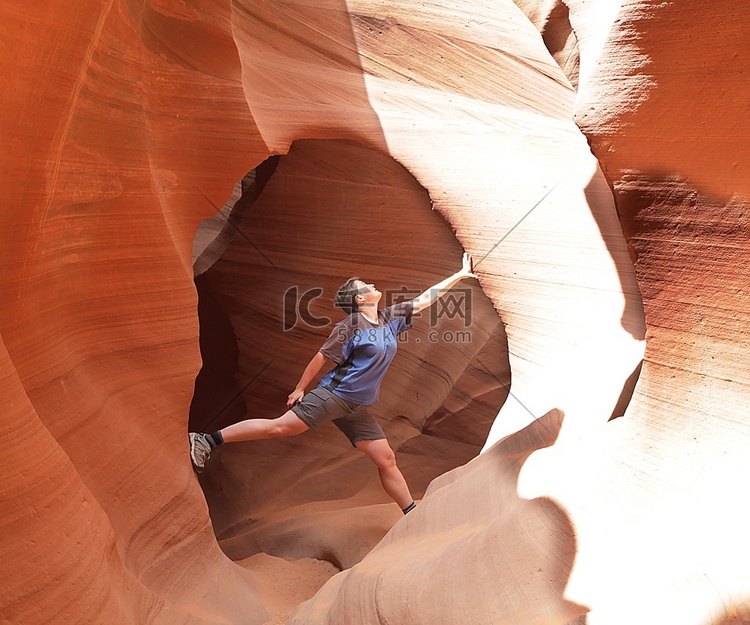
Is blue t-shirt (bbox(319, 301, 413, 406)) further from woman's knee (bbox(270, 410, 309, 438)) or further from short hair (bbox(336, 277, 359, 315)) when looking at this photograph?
woman's knee (bbox(270, 410, 309, 438))

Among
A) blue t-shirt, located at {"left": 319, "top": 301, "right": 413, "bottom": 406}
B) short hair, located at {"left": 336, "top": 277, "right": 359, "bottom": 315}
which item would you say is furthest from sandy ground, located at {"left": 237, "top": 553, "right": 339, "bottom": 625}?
short hair, located at {"left": 336, "top": 277, "right": 359, "bottom": 315}

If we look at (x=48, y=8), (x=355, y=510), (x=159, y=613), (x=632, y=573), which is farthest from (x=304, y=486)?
(x=48, y=8)

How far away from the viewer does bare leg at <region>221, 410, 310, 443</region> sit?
12.4 feet

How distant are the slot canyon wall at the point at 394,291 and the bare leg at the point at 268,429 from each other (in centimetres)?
42

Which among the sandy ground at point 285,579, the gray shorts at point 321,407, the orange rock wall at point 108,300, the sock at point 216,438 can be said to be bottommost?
the sandy ground at point 285,579

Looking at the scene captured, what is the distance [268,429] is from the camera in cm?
380

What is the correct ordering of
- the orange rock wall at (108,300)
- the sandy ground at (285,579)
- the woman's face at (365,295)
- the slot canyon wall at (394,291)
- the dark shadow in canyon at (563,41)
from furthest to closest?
the dark shadow in canyon at (563,41)
the woman's face at (365,295)
the sandy ground at (285,579)
the slot canyon wall at (394,291)
the orange rock wall at (108,300)

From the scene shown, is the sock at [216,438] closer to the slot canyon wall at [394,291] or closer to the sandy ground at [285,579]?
the slot canyon wall at [394,291]

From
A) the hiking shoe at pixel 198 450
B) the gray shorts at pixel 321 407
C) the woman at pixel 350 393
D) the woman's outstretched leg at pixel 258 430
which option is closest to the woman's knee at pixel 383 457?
the woman at pixel 350 393

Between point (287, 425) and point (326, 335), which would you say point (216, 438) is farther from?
point (326, 335)

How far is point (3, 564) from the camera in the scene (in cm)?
185

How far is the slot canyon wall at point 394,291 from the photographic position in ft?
7.02

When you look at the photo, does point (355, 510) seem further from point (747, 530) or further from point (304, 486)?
point (747, 530)

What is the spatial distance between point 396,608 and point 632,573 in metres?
0.79
